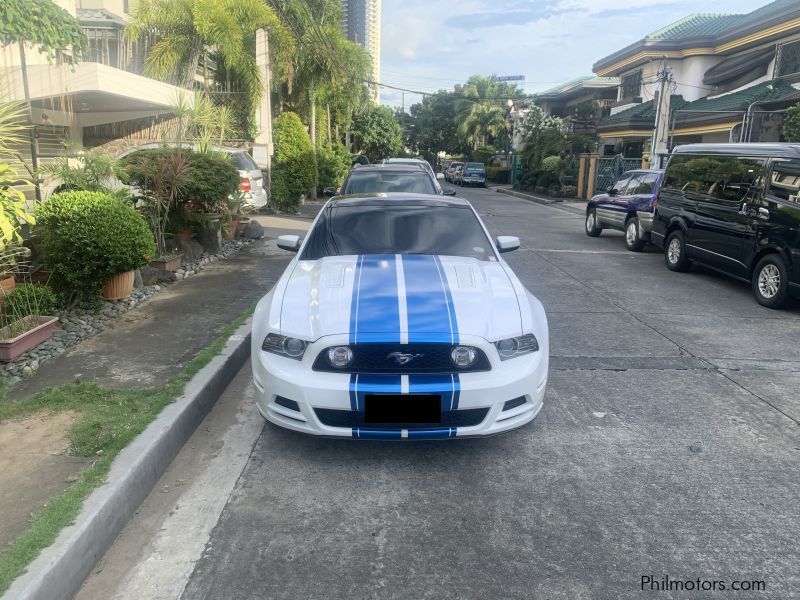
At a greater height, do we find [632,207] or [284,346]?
[632,207]

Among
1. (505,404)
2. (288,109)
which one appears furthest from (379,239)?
(288,109)

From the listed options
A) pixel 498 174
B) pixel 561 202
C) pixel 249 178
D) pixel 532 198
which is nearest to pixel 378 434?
pixel 249 178

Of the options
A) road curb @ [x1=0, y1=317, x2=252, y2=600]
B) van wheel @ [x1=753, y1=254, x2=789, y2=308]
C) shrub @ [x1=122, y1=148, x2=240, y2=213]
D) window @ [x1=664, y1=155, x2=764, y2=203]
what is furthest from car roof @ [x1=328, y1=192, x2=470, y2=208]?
window @ [x1=664, y1=155, x2=764, y2=203]

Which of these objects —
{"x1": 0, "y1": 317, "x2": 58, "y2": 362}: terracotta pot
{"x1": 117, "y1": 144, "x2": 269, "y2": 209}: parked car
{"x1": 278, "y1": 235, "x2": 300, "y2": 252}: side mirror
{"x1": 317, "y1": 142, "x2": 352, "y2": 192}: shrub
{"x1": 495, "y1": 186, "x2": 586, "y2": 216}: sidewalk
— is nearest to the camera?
{"x1": 0, "y1": 317, "x2": 58, "y2": 362}: terracotta pot

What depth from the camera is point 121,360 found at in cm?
546

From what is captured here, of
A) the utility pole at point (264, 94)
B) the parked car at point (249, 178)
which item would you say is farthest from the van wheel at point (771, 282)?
the utility pole at point (264, 94)

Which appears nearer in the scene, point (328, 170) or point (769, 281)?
point (769, 281)

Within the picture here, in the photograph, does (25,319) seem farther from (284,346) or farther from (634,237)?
(634,237)

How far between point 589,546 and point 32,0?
8.09 meters

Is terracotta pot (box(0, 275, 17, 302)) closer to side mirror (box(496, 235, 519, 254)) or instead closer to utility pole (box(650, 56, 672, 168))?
side mirror (box(496, 235, 519, 254))

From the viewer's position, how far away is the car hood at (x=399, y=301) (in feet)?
12.6

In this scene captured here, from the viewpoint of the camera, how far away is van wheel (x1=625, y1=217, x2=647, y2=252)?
44.4 ft

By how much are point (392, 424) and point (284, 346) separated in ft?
2.73

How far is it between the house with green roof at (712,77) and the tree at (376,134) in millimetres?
21064
